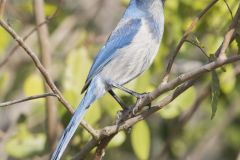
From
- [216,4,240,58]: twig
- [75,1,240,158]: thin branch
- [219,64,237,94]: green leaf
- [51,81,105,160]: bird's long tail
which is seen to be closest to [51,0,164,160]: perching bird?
[51,81,105,160]: bird's long tail

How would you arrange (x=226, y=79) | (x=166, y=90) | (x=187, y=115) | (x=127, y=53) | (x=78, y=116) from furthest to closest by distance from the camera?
(x=187, y=115), (x=226, y=79), (x=127, y=53), (x=78, y=116), (x=166, y=90)

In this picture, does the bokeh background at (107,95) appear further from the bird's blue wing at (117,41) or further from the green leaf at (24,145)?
the bird's blue wing at (117,41)

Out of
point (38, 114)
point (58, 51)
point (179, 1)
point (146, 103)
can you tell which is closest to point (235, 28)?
point (146, 103)

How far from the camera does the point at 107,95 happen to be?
4.37m

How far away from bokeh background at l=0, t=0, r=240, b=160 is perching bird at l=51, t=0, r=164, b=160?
0.54 feet

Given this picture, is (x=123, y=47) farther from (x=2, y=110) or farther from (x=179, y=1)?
(x=2, y=110)

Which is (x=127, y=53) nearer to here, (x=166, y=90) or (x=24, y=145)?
(x=24, y=145)

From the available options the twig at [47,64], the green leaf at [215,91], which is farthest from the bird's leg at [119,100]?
the green leaf at [215,91]

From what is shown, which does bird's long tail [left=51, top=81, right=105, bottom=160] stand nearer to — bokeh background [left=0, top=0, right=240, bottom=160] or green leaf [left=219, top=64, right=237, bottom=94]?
bokeh background [left=0, top=0, right=240, bottom=160]

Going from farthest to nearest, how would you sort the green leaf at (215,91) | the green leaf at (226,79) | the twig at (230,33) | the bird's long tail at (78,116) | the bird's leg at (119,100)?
the green leaf at (226,79)
the bird's leg at (119,100)
the bird's long tail at (78,116)
the green leaf at (215,91)
the twig at (230,33)

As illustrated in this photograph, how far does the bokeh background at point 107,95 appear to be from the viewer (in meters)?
4.36

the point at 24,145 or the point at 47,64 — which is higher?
the point at 47,64

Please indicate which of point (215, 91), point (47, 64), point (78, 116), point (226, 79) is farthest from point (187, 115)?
point (215, 91)

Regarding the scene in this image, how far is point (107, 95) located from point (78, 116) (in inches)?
31.6
